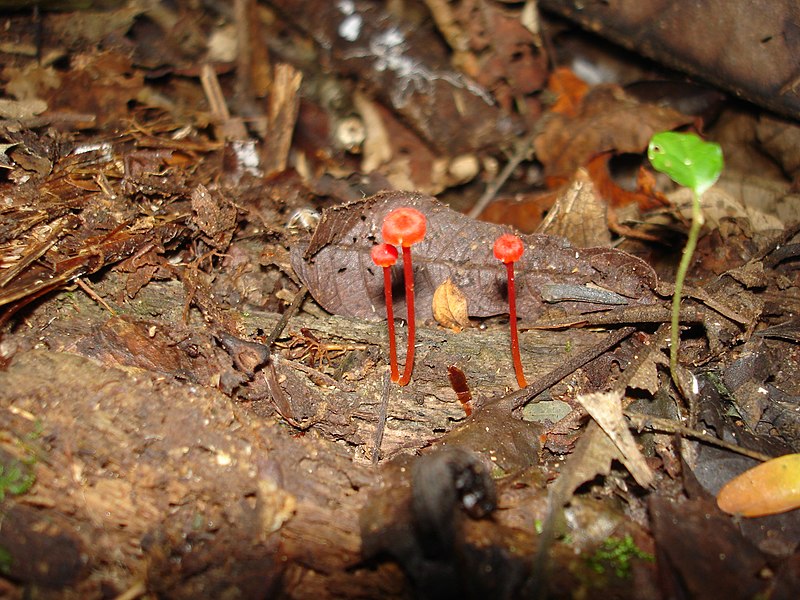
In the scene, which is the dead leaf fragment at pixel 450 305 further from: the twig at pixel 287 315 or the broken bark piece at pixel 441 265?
the twig at pixel 287 315

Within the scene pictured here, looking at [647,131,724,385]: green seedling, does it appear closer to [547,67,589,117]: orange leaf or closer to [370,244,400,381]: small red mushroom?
[370,244,400,381]: small red mushroom

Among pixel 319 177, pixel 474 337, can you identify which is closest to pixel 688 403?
pixel 474 337

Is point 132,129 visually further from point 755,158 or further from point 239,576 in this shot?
point 755,158

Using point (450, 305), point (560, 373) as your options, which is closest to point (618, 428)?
point (560, 373)

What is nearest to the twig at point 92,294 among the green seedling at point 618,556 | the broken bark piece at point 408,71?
the green seedling at point 618,556

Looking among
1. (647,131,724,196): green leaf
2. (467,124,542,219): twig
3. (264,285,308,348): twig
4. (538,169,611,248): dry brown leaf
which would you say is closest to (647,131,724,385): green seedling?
(647,131,724,196): green leaf
